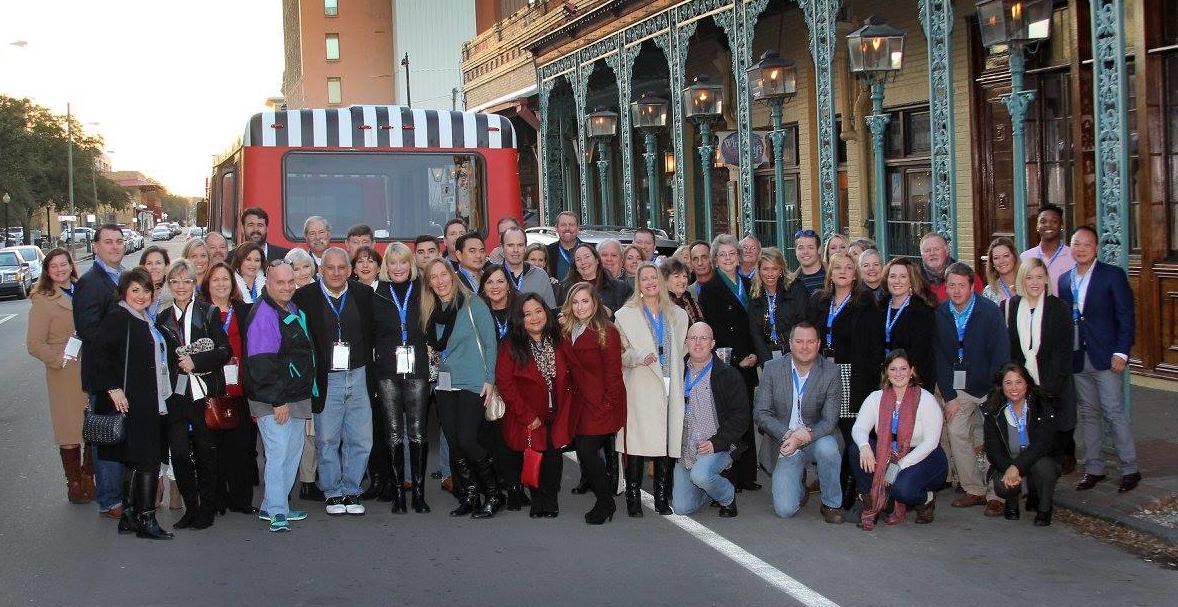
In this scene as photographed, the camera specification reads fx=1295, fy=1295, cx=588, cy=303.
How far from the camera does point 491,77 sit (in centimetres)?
3484

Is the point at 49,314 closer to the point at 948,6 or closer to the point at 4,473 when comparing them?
the point at 4,473

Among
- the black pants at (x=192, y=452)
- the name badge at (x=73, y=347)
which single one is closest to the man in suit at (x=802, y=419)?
the black pants at (x=192, y=452)

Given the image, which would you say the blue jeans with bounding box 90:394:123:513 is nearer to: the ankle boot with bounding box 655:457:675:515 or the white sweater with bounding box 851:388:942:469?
the ankle boot with bounding box 655:457:675:515

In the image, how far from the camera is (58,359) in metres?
9.14

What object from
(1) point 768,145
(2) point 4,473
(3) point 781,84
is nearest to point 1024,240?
(3) point 781,84

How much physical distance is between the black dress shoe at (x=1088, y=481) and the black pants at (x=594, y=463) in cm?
319

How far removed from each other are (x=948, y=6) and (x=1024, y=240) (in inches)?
98.0

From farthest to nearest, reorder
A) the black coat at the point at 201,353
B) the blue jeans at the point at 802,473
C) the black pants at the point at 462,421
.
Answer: the black pants at the point at 462,421
the blue jeans at the point at 802,473
the black coat at the point at 201,353

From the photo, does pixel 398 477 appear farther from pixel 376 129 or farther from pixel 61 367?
pixel 376 129

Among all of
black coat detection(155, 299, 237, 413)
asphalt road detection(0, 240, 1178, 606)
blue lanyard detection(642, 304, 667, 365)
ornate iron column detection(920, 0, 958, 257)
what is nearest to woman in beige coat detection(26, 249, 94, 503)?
asphalt road detection(0, 240, 1178, 606)

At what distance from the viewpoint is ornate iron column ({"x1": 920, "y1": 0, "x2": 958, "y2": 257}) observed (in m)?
12.3

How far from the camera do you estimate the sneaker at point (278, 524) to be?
→ 26.5ft

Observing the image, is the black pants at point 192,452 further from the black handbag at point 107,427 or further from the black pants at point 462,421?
the black pants at point 462,421

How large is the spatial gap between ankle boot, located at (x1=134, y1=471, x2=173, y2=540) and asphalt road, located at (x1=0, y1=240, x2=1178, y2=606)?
0.09 meters
